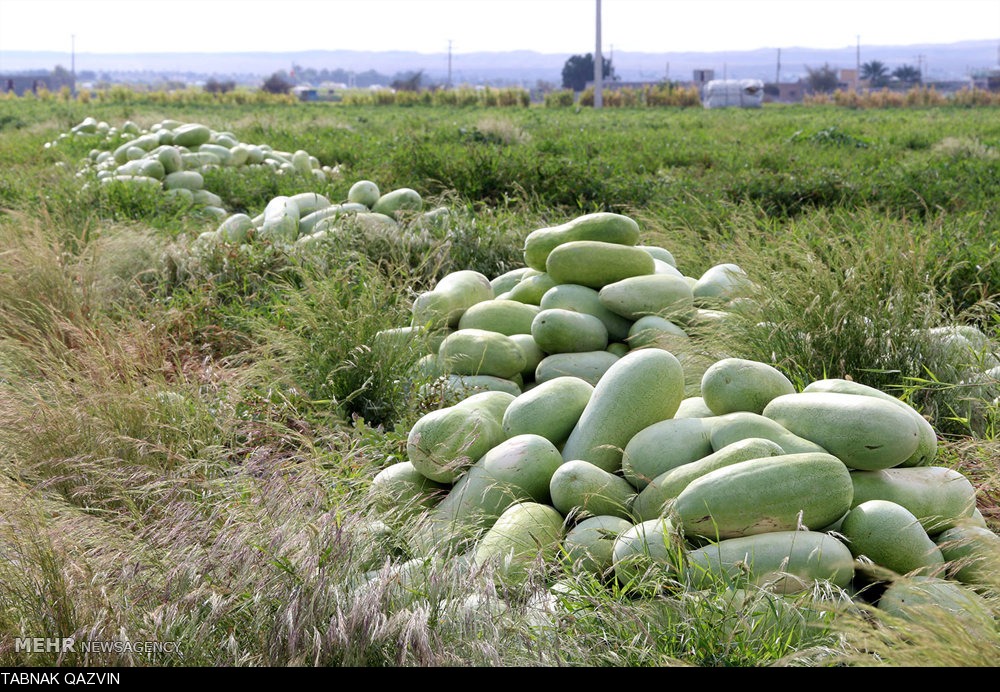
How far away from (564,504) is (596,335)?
1255 mm

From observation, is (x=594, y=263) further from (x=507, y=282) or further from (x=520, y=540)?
(x=520, y=540)

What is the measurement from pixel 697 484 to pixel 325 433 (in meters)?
1.53

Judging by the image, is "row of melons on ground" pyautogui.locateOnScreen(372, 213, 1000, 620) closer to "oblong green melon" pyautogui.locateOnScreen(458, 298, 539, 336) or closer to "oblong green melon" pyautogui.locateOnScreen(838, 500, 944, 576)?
"oblong green melon" pyautogui.locateOnScreen(838, 500, 944, 576)

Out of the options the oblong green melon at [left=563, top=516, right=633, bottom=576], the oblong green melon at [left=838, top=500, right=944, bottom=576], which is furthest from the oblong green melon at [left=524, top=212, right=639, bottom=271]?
the oblong green melon at [left=838, top=500, right=944, bottom=576]

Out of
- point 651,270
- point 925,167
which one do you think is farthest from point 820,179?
point 651,270

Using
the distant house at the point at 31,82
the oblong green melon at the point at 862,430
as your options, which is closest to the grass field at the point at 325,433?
the oblong green melon at the point at 862,430

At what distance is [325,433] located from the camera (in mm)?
3291

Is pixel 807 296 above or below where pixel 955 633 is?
above

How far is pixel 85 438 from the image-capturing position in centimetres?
305

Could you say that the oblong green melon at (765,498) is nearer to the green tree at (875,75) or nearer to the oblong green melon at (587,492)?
the oblong green melon at (587,492)

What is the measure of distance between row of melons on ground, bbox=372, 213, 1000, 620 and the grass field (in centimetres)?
9

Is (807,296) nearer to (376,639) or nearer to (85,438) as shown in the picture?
(376,639)
